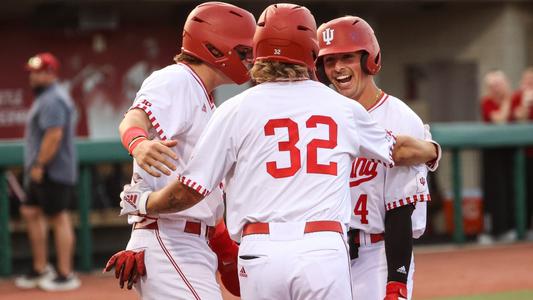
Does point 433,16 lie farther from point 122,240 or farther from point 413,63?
point 122,240

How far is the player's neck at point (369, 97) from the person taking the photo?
169 inches

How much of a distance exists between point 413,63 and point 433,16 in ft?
2.20

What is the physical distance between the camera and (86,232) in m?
9.53

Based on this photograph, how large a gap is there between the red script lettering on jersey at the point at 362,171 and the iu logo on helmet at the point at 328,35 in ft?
1.54

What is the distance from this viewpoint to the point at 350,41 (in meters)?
4.23

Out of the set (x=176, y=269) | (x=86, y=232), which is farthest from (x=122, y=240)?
(x=176, y=269)

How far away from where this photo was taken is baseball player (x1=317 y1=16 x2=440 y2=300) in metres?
4.14

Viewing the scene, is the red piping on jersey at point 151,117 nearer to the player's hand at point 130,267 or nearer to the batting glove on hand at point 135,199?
the batting glove on hand at point 135,199

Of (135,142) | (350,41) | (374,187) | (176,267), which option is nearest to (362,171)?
(374,187)

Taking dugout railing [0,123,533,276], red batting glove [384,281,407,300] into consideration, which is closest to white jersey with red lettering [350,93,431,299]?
red batting glove [384,281,407,300]

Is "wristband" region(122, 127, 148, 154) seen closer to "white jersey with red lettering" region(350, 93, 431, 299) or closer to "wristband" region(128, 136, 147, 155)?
"wristband" region(128, 136, 147, 155)

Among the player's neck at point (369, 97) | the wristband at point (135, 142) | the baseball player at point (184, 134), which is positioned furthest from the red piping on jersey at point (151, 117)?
the player's neck at point (369, 97)

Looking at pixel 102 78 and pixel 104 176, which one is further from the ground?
pixel 102 78

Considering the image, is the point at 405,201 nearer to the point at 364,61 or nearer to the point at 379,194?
the point at 379,194
